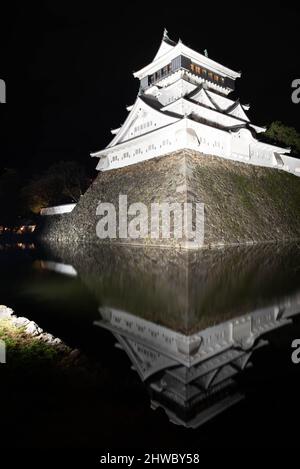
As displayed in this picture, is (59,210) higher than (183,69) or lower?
lower

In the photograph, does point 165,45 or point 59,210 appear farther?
point 59,210

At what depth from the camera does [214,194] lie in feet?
66.8

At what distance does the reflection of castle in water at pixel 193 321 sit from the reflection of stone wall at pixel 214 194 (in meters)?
8.10

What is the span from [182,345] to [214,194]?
17117mm

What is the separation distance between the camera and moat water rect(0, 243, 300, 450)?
2592mm

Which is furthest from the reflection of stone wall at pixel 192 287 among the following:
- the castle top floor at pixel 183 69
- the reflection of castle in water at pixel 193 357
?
the castle top floor at pixel 183 69

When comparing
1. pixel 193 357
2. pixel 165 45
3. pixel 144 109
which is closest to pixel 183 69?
pixel 165 45

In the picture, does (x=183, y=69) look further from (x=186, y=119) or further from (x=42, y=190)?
(x=42, y=190)

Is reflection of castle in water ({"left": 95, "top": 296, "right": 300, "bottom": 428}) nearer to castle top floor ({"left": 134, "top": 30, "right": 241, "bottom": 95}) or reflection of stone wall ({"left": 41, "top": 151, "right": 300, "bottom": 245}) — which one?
reflection of stone wall ({"left": 41, "top": 151, "right": 300, "bottom": 245})

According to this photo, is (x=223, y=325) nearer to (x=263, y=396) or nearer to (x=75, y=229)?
(x=263, y=396)

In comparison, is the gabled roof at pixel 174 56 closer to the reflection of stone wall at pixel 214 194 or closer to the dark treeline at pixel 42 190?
the reflection of stone wall at pixel 214 194

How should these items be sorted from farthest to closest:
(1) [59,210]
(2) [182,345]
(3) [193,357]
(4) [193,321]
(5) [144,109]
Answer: (1) [59,210], (5) [144,109], (4) [193,321], (2) [182,345], (3) [193,357]

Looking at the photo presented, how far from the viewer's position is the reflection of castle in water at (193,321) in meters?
3.16

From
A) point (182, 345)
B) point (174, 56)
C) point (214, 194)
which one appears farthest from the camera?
point (174, 56)
